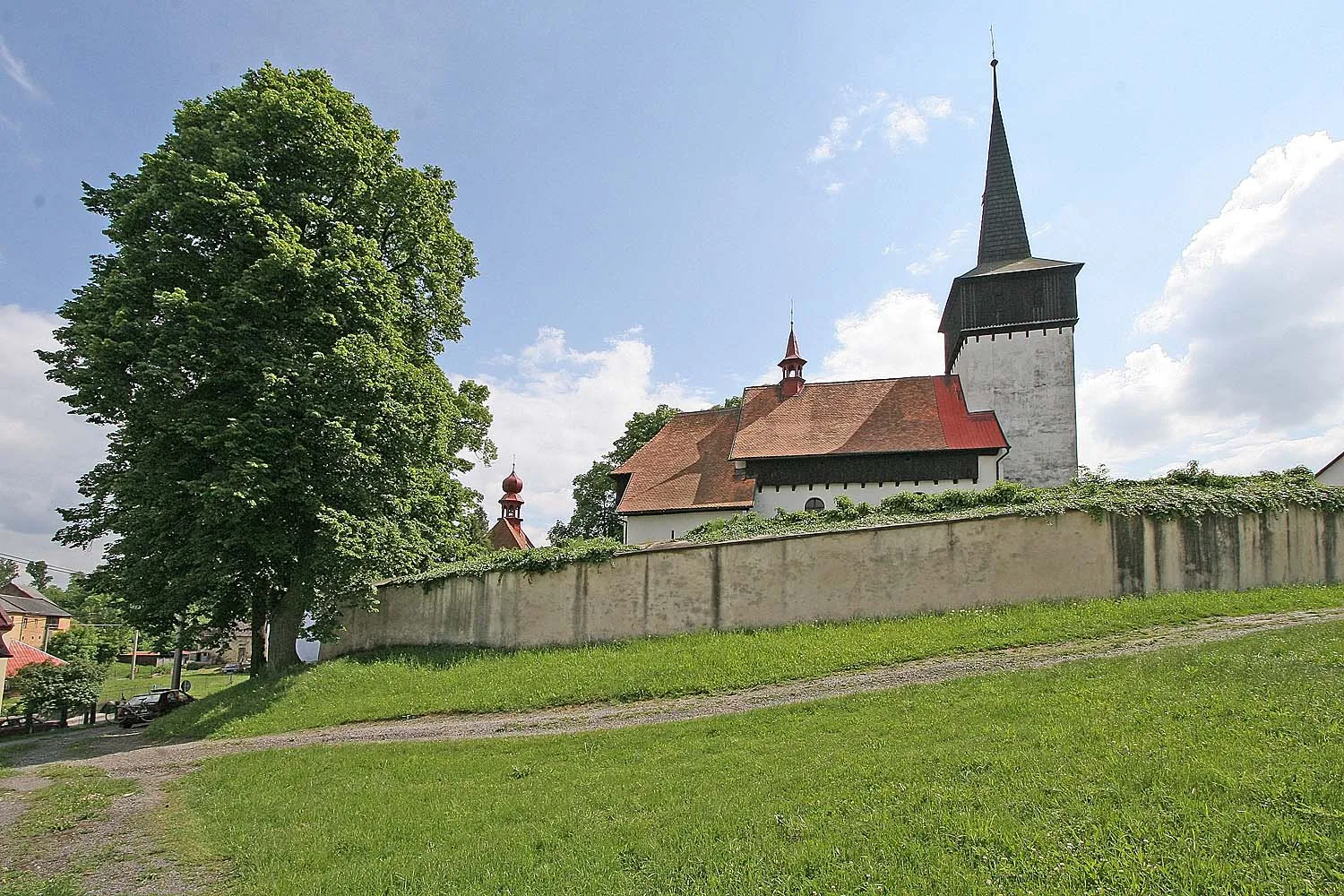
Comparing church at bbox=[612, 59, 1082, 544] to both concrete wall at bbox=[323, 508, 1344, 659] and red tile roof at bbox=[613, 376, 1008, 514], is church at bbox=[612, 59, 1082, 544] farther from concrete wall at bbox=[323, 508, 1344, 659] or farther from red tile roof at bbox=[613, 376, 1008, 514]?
concrete wall at bbox=[323, 508, 1344, 659]

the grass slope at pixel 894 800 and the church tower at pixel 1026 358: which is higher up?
the church tower at pixel 1026 358

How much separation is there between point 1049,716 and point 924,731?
134cm

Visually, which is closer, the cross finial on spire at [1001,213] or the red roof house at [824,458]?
the red roof house at [824,458]

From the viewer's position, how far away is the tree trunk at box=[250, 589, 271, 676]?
19506 millimetres

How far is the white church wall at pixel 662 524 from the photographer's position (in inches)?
1212

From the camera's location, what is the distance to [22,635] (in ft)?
196

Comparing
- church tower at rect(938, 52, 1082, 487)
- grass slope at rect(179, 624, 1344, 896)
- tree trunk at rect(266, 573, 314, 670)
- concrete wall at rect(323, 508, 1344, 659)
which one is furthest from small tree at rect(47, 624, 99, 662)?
church tower at rect(938, 52, 1082, 487)

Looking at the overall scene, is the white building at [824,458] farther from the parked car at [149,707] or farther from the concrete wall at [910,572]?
the parked car at [149,707]

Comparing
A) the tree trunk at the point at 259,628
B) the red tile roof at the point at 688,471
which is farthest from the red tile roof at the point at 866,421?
the tree trunk at the point at 259,628

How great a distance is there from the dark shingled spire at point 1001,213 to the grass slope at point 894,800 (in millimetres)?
26821

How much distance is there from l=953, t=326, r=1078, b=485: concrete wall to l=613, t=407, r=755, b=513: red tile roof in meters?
10.9

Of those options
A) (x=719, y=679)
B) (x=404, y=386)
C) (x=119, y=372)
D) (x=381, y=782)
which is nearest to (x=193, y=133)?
(x=119, y=372)

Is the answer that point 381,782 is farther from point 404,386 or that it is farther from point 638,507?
point 638,507

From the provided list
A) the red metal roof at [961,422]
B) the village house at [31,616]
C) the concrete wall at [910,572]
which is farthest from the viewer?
the village house at [31,616]
